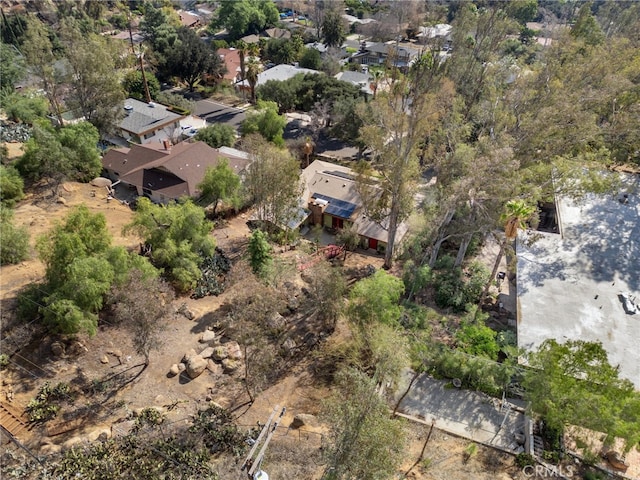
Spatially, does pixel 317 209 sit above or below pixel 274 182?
below

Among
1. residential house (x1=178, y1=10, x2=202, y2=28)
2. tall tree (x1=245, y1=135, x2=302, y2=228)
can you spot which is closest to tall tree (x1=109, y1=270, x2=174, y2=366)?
tall tree (x1=245, y1=135, x2=302, y2=228)

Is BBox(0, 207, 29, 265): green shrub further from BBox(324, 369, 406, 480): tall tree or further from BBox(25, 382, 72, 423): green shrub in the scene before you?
BBox(324, 369, 406, 480): tall tree

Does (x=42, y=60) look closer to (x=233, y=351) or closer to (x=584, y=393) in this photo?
(x=233, y=351)

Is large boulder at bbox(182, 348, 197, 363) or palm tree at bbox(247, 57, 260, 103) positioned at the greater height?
palm tree at bbox(247, 57, 260, 103)

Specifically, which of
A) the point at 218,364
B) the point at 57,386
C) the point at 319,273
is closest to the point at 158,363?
the point at 218,364

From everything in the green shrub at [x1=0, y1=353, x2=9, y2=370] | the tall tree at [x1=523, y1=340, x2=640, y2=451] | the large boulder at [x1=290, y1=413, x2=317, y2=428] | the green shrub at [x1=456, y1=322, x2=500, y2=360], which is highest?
the tall tree at [x1=523, y1=340, x2=640, y2=451]

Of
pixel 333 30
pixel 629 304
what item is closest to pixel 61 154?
pixel 629 304

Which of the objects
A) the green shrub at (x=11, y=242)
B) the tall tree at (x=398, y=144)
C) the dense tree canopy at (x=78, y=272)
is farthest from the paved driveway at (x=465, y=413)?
the green shrub at (x=11, y=242)
